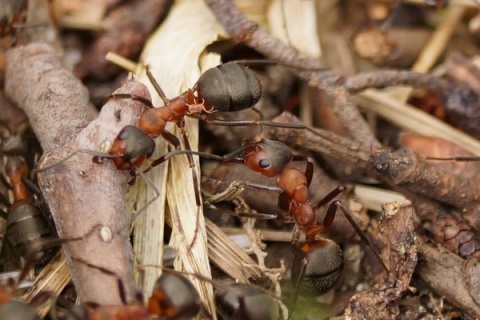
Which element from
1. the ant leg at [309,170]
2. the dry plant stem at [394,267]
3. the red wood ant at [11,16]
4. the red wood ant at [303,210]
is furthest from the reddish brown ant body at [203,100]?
the red wood ant at [11,16]

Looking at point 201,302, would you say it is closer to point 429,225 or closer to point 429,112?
point 429,225

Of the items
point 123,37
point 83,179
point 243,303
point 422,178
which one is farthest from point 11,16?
point 422,178

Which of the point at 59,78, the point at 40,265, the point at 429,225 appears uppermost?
the point at 59,78

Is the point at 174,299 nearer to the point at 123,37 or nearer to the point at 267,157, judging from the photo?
the point at 267,157

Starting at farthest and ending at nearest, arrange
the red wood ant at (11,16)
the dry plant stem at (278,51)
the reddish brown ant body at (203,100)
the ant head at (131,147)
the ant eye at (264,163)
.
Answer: the red wood ant at (11,16) < the dry plant stem at (278,51) < the ant eye at (264,163) < the reddish brown ant body at (203,100) < the ant head at (131,147)

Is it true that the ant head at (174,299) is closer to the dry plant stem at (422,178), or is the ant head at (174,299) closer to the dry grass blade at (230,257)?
the dry grass blade at (230,257)

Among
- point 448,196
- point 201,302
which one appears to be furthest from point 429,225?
point 201,302
